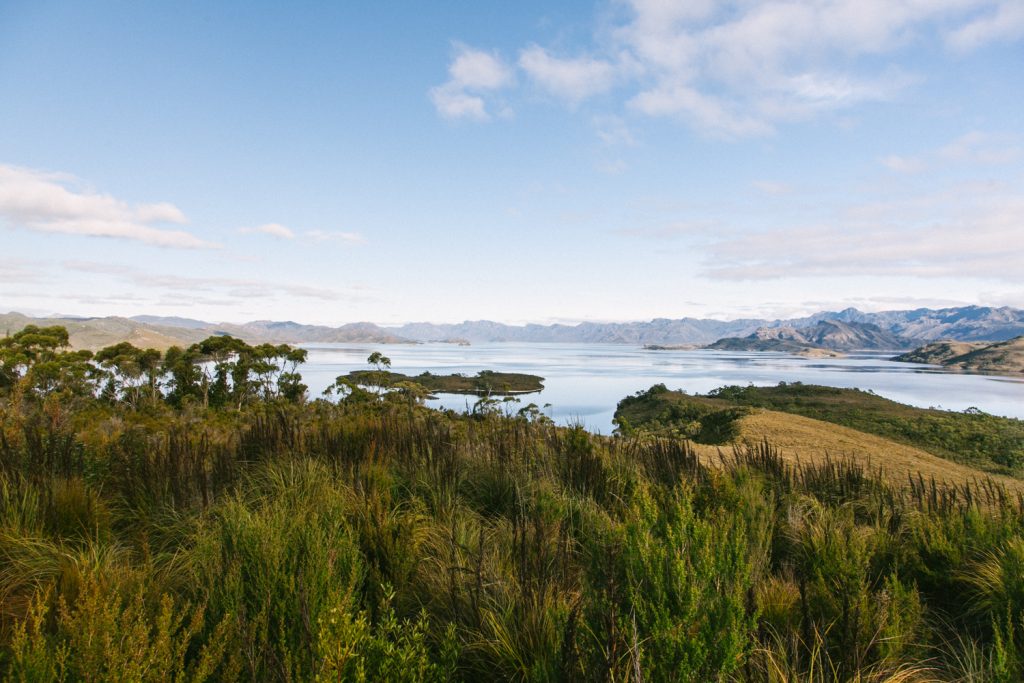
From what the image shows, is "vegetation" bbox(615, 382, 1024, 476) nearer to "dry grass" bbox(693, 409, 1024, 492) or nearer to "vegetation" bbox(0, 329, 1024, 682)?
"dry grass" bbox(693, 409, 1024, 492)

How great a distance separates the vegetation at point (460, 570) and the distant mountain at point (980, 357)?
129 meters

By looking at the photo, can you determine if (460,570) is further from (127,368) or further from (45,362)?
(127,368)

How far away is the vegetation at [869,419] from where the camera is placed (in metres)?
20.3

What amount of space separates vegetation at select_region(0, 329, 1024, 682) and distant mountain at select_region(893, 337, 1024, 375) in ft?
423

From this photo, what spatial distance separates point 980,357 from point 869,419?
114m

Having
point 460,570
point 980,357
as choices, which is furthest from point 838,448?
point 980,357

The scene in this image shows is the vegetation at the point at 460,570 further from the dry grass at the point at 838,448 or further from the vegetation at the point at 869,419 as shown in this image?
the dry grass at the point at 838,448

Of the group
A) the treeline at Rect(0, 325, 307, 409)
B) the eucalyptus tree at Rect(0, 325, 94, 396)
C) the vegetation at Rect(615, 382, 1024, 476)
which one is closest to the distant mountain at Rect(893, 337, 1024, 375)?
the vegetation at Rect(615, 382, 1024, 476)

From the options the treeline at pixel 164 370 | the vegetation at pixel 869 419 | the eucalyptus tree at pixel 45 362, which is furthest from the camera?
the treeline at pixel 164 370

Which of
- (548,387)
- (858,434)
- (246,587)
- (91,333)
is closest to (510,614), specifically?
(246,587)

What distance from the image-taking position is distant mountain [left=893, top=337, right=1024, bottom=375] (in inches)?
4060

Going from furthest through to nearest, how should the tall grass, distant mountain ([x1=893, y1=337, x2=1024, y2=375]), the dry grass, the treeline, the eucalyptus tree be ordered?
distant mountain ([x1=893, y1=337, x2=1024, y2=375]) < the treeline < the eucalyptus tree < the dry grass < the tall grass

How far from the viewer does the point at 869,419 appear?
2767cm

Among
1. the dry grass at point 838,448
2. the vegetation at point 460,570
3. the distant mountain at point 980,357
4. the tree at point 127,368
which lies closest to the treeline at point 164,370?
the tree at point 127,368
